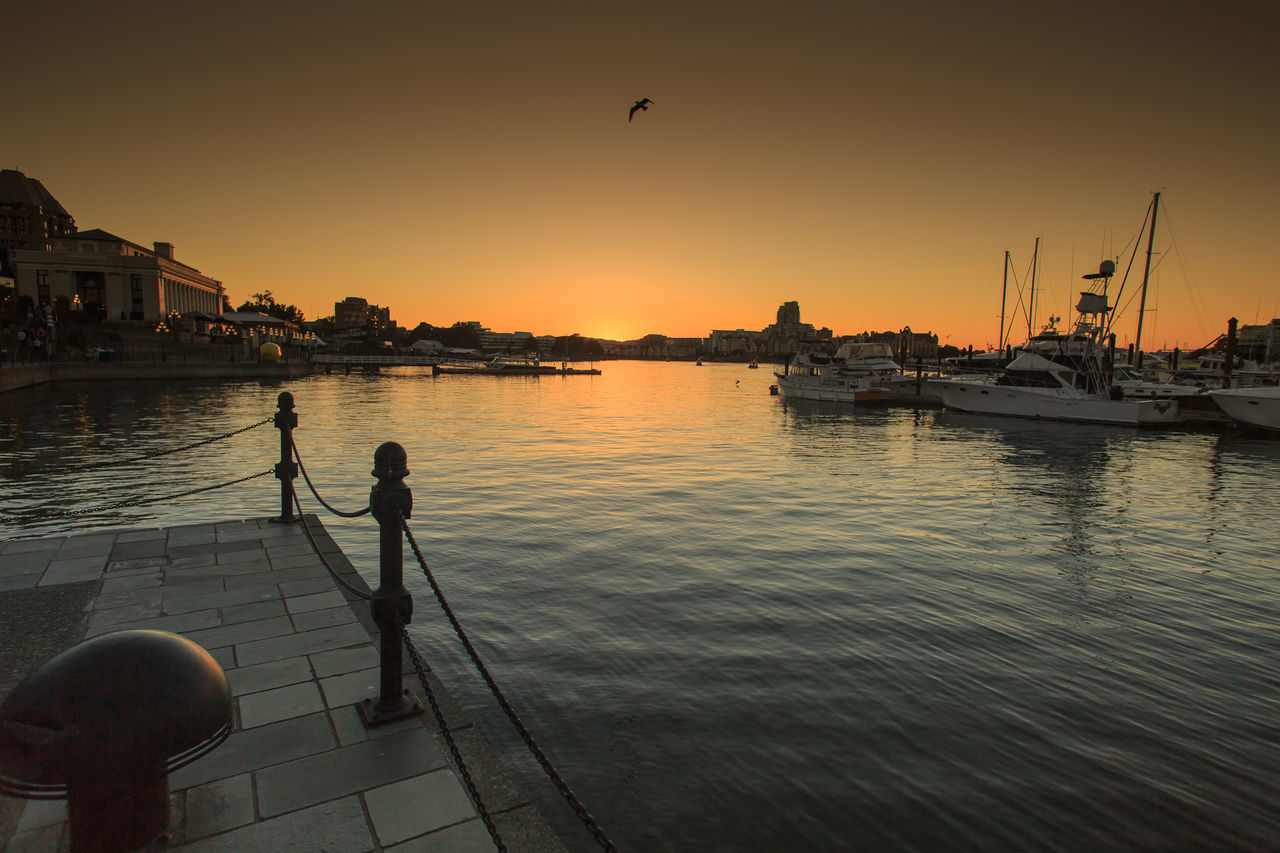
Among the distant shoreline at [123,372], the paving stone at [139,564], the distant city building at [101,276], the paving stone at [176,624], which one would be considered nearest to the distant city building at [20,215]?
the distant city building at [101,276]

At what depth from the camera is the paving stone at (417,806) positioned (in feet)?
9.98

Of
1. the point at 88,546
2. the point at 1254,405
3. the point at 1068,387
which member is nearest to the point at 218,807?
the point at 88,546

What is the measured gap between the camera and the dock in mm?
3023

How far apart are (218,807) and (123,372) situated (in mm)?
55432

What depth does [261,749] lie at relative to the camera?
11.8 ft

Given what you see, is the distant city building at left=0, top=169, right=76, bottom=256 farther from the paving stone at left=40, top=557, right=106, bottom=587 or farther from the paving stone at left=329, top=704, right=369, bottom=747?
the paving stone at left=329, top=704, right=369, bottom=747

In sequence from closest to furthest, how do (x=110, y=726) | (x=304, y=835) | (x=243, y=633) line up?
(x=110, y=726) → (x=304, y=835) → (x=243, y=633)

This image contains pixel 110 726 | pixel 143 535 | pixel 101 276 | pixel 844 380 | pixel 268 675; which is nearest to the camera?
pixel 110 726

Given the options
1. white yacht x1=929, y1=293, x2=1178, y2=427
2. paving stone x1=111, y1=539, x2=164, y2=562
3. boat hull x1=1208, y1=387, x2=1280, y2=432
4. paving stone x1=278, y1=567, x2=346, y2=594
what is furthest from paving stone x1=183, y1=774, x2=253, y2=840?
white yacht x1=929, y1=293, x2=1178, y2=427

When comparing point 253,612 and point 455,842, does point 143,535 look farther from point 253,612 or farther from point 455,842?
point 455,842

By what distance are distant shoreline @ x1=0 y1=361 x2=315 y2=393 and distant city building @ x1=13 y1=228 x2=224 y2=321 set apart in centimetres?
3146

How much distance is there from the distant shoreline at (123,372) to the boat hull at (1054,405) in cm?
5137

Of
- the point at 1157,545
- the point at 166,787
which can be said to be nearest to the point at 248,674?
the point at 166,787

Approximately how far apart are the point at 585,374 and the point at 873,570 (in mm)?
95981
